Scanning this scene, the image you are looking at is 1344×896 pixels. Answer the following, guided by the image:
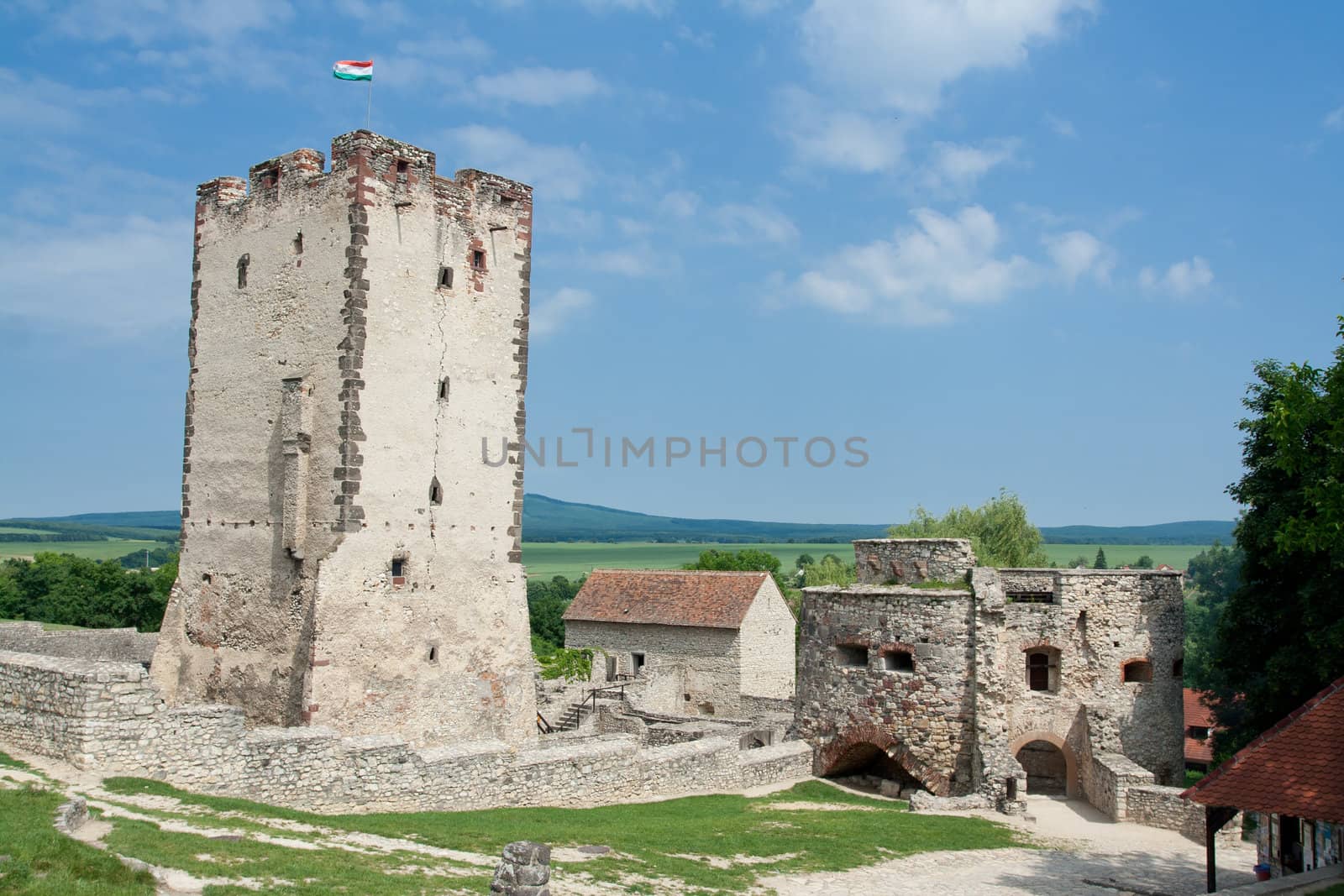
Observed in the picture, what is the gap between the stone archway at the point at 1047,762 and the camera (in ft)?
77.0

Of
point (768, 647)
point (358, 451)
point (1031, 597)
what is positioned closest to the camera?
point (358, 451)

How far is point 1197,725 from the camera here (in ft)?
151

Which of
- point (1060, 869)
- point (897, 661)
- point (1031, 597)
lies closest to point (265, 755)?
point (1060, 869)

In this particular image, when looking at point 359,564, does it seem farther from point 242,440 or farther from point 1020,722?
point 1020,722

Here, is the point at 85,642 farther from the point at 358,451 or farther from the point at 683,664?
the point at 683,664

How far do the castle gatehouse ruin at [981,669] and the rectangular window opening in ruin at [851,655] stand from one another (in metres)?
0.03

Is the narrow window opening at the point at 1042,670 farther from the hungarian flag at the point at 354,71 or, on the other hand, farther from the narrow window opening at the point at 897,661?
the hungarian flag at the point at 354,71

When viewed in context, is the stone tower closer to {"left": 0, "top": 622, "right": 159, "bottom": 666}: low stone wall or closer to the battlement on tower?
the battlement on tower

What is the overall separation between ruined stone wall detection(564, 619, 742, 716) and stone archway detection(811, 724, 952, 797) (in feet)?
45.0

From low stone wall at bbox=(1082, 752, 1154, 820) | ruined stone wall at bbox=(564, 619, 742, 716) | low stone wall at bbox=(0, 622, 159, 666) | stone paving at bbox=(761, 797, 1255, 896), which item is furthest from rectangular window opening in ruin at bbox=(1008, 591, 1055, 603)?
low stone wall at bbox=(0, 622, 159, 666)

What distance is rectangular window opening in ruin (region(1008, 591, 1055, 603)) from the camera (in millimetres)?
23491

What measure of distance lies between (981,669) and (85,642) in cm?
2177

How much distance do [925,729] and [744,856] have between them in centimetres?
786

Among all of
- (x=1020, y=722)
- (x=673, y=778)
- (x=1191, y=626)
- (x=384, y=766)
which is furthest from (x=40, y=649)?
(x=1191, y=626)
